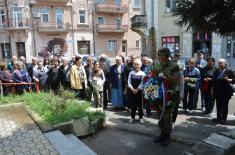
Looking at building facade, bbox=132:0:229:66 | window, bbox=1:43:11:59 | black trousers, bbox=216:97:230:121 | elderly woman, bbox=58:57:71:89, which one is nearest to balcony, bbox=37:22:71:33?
window, bbox=1:43:11:59

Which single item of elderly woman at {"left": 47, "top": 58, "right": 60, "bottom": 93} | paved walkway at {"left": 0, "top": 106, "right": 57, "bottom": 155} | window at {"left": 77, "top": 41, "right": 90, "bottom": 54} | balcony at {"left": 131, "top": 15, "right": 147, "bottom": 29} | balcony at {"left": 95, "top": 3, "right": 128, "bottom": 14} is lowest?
paved walkway at {"left": 0, "top": 106, "right": 57, "bottom": 155}

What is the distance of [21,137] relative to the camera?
16.4 feet

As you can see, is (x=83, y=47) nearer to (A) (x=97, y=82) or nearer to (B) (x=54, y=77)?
(B) (x=54, y=77)

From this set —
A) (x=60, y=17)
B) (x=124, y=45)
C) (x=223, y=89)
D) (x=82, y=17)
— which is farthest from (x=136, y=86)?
(x=124, y=45)

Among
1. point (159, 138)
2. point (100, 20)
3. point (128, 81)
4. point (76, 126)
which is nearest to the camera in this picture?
point (159, 138)

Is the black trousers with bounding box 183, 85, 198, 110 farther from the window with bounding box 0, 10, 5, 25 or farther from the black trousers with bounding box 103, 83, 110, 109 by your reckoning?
the window with bounding box 0, 10, 5, 25

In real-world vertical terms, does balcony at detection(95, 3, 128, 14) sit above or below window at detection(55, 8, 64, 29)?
above

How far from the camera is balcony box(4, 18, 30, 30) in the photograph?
28.9 metres

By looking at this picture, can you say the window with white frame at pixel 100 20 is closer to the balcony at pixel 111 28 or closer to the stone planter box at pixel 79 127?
the balcony at pixel 111 28

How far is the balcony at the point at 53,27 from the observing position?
2995 cm

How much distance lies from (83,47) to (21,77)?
25086mm

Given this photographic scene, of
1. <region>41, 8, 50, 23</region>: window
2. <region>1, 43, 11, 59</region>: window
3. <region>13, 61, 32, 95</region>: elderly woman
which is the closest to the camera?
<region>13, 61, 32, 95</region>: elderly woman

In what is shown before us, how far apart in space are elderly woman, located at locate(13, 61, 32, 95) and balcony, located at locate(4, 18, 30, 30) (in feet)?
73.2

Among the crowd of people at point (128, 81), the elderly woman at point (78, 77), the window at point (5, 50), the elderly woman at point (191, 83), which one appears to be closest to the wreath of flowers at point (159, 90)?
the crowd of people at point (128, 81)
